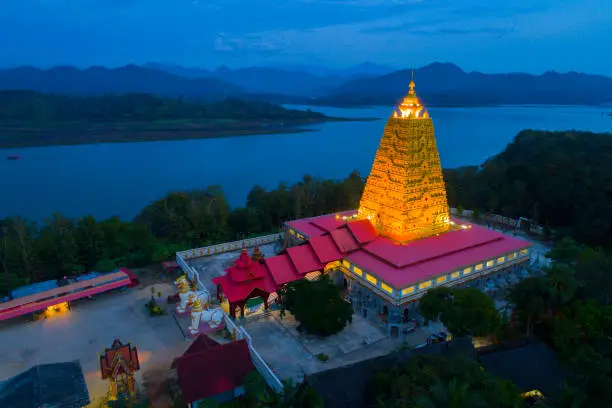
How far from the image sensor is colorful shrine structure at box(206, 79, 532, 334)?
16.5 meters

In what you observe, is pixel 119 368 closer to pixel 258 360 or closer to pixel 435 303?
pixel 258 360

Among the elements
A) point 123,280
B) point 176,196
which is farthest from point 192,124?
point 123,280

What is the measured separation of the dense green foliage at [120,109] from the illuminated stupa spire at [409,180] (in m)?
83.5

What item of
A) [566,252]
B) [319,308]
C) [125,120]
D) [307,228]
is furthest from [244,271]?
[125,120]

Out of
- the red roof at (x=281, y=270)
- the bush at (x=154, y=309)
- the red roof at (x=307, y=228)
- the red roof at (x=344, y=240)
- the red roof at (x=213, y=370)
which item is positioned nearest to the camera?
the red roof at (x=213, y=370)

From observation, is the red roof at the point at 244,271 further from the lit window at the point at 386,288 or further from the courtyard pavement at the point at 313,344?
the lit window at the point at 386,288

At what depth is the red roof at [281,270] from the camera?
17062mm

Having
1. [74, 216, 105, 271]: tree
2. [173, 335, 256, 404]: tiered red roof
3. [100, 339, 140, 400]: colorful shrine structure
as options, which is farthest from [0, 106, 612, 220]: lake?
[173, 335, 256, 404]: tiered red roof

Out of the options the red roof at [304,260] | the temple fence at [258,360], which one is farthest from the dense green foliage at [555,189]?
the temple fence at [258,360]

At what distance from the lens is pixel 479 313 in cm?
1353

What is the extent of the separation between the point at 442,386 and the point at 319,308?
6.34m

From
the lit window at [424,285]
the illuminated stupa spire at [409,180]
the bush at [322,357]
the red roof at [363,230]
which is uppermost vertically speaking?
the illuminated stupa spire at [409,180]

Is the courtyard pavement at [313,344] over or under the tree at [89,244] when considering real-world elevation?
under

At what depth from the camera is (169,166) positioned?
6016 centimetres
